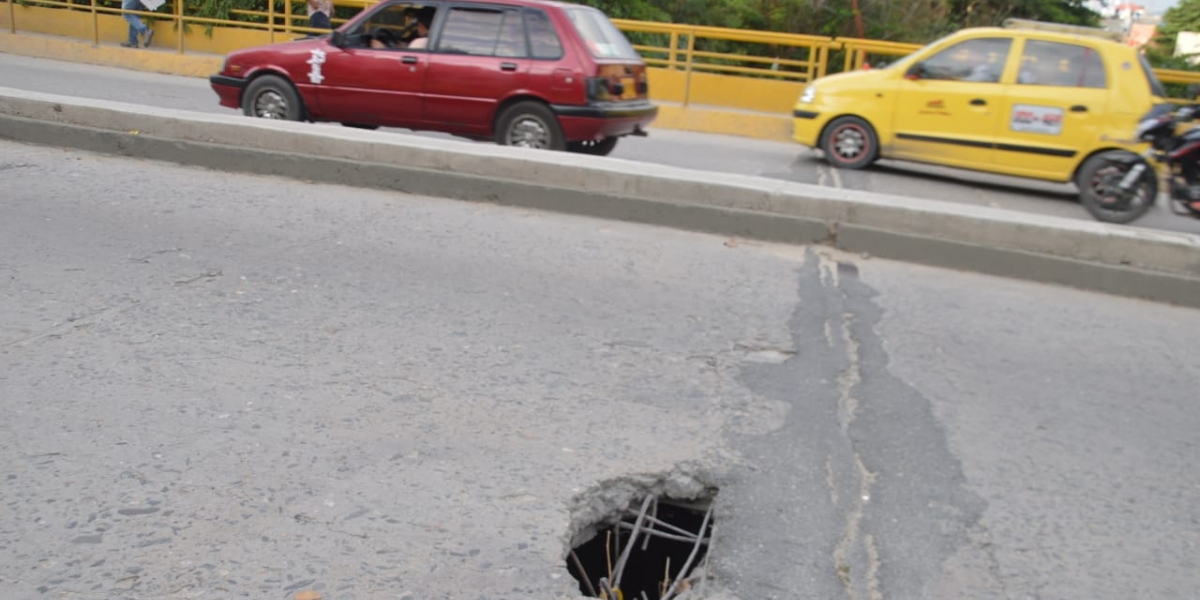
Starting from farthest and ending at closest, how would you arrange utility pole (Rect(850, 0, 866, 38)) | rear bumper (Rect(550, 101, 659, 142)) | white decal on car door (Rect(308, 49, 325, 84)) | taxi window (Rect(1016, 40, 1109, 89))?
utility pole (Rect(850, 0, 866, 38))
taxi window (Rect(1016, 40, 1109, 89))
white decal on car door (Rect(308, 49, 325, 84))
rear bumper (Rect(550, 101, 659, 142))

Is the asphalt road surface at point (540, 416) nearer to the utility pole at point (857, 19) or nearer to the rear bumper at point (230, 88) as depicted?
the rear bumper at point (230, 88)

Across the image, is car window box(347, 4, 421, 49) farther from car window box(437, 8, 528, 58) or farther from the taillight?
the taillight

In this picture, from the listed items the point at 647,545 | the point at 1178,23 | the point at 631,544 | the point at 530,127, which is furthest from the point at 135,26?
the point at 1178,23

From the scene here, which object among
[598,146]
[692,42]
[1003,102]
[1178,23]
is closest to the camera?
[598,146]

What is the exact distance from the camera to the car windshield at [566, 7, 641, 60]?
10.3 metres

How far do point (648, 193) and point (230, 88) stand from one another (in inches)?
223

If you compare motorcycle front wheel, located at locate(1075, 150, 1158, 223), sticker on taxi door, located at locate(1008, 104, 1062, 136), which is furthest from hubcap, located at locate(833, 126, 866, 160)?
motorcycle front wheel, located at locate(1075, 150, 1158, 223)

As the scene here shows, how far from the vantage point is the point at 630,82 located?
35.6 feet

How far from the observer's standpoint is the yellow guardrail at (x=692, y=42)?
16188 millimetres

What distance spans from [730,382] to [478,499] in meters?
1.57

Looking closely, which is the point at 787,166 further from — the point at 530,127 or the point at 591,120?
the point at 530,127

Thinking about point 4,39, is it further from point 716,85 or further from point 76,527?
point 76,527

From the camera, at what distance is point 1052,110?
1105 centimetres

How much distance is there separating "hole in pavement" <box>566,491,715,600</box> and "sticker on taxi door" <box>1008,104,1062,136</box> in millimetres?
8892
